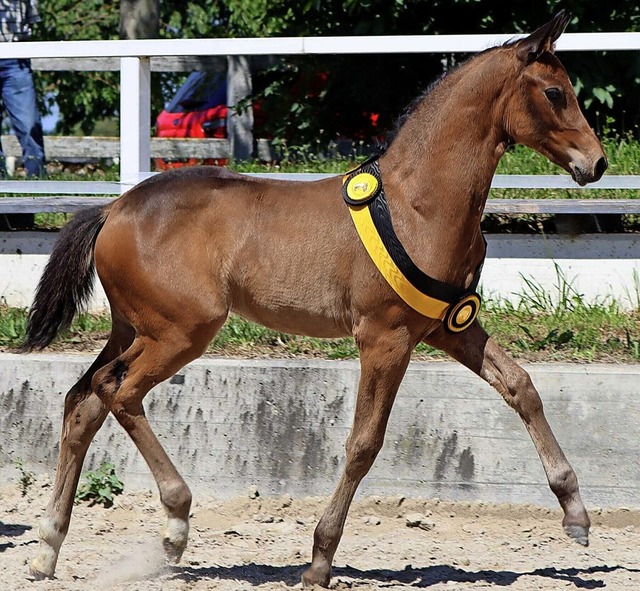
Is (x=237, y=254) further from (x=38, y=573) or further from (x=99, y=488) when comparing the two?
(x=99, y=488)

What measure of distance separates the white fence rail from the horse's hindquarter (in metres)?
2.33

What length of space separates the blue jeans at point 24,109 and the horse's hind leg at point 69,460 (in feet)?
13.1

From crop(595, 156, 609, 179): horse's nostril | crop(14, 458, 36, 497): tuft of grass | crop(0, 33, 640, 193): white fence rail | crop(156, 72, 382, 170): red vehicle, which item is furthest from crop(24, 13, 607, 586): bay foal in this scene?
crop(156, 72, 382, 170): red vehicle

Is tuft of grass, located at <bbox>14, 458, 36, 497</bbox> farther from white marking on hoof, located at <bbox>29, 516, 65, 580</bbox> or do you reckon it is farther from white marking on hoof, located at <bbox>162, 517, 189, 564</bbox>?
white marking on hoof, located at <bbox>162, 517, 189, 564</bbox>

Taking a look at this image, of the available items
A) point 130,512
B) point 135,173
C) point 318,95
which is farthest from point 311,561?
point 318,95

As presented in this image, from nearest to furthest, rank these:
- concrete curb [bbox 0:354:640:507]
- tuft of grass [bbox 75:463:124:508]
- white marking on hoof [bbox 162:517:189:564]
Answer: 1. white marking on hoof [bbox 162:517:189:564]
2. concrete curb [bbox 0:354:640:507]
3. tuft of grass [bbox 75:463:124:508]

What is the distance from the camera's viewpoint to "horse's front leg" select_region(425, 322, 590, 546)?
450 cm

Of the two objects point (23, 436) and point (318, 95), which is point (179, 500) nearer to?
point (23, 436)

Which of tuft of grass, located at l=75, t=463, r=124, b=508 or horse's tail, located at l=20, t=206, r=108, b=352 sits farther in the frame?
tuft of grass, located at l=75, t=463, r=124, b=508

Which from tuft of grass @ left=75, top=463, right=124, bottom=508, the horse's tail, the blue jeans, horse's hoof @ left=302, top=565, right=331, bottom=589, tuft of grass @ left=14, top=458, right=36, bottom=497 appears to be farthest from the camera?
the blue jeans

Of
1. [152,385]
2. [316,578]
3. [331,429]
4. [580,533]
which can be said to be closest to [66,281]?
[152,385]

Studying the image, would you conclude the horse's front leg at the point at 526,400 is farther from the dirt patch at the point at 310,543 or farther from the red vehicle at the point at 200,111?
the red vehicle at the point at 200,111

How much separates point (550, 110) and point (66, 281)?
7.07 ft

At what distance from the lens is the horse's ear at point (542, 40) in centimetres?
419
